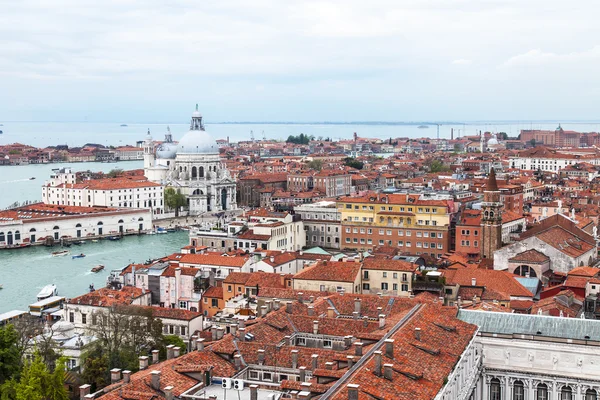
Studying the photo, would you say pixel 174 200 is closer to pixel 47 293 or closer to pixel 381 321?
pixel 47 293

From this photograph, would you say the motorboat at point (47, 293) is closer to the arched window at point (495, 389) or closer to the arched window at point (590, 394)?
the arched window at point (495, 389)

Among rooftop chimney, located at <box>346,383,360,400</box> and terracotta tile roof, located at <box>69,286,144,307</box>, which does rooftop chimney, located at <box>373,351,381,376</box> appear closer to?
rooftop chimney, located at <box>346,383,360,400</box>

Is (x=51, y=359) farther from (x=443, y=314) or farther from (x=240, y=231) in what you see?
(x=240, y=231)

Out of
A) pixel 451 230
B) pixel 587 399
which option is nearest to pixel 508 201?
pixel 451 230

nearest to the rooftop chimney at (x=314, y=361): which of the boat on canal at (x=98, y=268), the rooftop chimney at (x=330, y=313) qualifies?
the rooftop chimney at (x=330, y=313)

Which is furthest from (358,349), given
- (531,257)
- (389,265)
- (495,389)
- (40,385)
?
(531,257)

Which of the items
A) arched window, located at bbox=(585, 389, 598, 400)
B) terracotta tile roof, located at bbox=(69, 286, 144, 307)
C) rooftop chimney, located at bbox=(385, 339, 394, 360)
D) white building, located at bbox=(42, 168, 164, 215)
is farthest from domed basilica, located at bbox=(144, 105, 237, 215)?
rooftop chimney, located at bbox=(385, 339, 394, 360)

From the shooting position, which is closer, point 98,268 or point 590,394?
point 590,394
